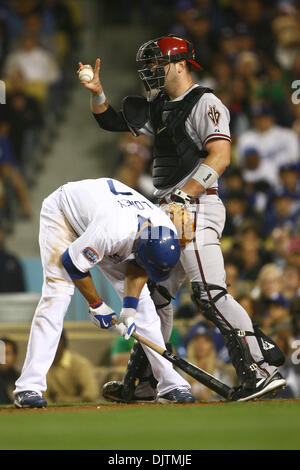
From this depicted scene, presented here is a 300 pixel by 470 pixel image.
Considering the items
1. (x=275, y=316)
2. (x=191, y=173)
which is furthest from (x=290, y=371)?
Result: (x=191, y=173)

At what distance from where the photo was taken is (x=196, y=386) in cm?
871

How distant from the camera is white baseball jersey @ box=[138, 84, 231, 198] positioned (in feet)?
20.6

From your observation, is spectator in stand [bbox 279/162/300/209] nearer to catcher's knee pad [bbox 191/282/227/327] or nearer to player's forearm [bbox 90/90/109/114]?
player's forearm [bbox 90/90/109/114]

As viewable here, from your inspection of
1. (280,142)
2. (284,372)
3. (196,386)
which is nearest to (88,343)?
(196,386)

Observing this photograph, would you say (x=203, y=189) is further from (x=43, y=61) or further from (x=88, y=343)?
(x=43, y=61)

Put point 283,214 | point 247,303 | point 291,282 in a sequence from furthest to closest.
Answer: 1. point 283,214
2. point 291,282
3. point 247,303

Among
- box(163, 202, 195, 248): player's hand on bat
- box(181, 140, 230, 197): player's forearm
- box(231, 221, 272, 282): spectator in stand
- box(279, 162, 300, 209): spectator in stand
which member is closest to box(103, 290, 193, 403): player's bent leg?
box(163, 202, 195, 248): player's hand on bat

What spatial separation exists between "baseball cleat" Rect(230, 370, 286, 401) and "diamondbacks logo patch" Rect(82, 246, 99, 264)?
130cm

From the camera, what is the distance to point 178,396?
631 centimetres

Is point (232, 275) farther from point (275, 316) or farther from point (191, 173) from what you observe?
point (191, 173)

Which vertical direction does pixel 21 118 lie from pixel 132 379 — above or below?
above

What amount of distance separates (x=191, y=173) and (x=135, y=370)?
4.73ft

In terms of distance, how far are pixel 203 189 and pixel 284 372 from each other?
2616 millimetres

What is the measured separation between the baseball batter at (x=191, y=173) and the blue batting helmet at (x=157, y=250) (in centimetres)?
38
